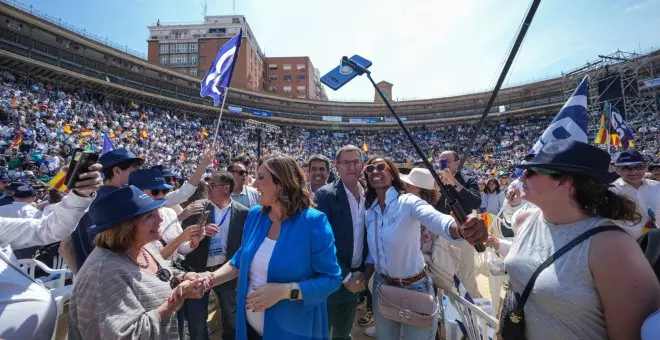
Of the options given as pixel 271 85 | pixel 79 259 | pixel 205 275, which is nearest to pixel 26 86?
pixel 79 259

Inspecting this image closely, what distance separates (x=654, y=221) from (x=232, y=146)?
103 feet

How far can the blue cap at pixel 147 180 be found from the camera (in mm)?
3053

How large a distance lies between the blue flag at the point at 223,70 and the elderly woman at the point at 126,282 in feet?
13.6

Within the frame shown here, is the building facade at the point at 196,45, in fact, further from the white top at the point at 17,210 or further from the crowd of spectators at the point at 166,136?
the white top at the point at 17,210

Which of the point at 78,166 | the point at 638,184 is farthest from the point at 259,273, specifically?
the point at 638,184

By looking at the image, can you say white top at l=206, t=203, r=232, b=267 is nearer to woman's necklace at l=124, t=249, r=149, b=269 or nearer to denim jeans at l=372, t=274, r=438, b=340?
woman's necklace at l=124, t=249, r=149, b=269

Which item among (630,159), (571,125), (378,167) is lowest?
(378,167)

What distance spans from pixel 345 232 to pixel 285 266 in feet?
3.59

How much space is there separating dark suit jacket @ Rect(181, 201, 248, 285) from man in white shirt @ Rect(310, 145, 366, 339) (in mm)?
1034

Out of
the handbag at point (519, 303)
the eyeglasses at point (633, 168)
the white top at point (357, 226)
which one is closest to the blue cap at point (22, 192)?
the white top at point (357, 226)

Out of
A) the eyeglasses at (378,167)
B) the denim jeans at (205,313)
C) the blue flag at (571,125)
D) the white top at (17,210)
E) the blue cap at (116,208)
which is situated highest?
the blue flag at (571,125)

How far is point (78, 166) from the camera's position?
1.93 metres

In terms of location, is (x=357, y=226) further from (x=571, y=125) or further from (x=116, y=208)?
(x=116, y=208)

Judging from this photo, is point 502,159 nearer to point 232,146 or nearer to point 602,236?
point 232,146
